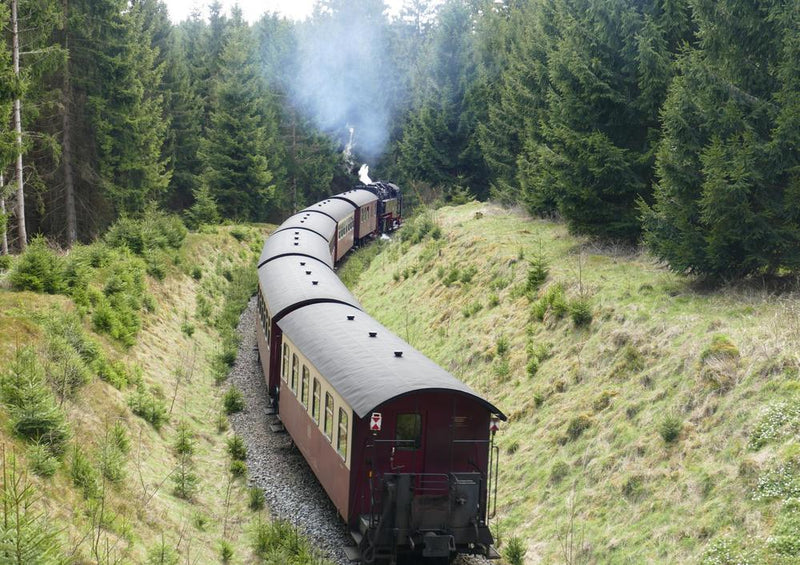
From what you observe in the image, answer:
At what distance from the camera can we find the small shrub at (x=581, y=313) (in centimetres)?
1792

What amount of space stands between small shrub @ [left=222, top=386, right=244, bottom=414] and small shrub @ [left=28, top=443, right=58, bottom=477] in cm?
857

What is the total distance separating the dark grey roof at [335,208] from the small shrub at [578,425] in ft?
72.8

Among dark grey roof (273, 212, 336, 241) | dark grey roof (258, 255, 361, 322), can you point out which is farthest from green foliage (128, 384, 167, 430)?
dark grey roof (273, 212, 336, 241)

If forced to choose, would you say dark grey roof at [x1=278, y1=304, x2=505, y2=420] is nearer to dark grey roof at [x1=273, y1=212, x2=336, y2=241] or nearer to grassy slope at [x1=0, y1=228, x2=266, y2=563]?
grassy slope at [x1=0, y1=228, x2=266, y2=563]

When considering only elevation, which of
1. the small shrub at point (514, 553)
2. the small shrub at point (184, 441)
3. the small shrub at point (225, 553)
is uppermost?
the small shrub at point (514, 553)

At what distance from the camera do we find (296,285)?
19953mm

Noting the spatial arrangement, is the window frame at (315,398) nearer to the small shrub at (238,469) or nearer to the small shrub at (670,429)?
the small shrub at (238,469)

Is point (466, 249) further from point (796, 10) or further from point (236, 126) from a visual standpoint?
point (236, 126)

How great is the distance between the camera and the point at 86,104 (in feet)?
Result: 112

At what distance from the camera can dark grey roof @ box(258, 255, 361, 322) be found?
18.4 meters

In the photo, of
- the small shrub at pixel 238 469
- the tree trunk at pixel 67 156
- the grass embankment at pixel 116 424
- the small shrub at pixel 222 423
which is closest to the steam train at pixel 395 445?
the grass embankment at pixel 116 424

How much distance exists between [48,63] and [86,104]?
9513mm

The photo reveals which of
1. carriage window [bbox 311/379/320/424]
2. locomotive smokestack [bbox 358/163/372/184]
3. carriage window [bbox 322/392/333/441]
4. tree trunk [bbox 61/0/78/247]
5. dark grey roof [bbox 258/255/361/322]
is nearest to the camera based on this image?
carriage window [bbox 322/392/333/441]

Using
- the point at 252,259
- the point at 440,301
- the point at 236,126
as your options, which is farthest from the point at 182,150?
the point at 440,301
